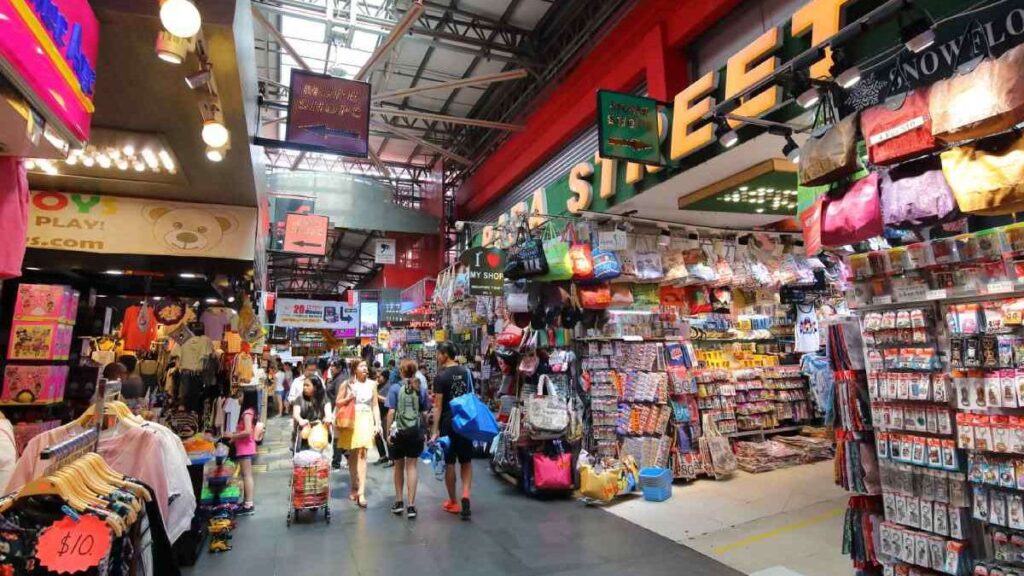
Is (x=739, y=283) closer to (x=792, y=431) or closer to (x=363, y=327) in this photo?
(x=792, y=431)

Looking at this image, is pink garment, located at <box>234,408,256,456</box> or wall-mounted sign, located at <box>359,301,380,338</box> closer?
pink garment, located at <box>234,408,256,456</box>

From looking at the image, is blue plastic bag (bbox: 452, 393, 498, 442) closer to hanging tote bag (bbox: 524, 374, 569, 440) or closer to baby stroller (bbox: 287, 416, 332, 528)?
hanging tote bag (bbox: 524, 374, 569, 440)

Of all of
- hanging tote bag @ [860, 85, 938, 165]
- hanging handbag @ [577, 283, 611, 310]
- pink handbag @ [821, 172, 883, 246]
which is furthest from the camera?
hanging handbag @ [577, 283, 611, 310]

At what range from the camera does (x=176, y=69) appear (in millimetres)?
3117

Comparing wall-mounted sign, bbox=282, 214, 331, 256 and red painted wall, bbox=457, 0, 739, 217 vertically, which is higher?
red painted wall, bbox=457, 0, 739, 217

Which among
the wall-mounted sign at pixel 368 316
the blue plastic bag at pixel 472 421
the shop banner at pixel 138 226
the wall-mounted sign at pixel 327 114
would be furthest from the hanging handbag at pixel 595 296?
the wall-mounted sign at pixel 368 316

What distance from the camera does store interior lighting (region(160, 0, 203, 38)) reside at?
2.45 m

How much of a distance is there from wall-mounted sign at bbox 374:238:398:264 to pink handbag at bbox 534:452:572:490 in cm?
1220

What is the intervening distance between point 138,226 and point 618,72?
23.9ft

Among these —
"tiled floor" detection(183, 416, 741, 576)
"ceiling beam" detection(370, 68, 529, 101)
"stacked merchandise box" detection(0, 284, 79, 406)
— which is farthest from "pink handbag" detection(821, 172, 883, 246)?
"ceiling beam" detection(370, 68, 529, 101)

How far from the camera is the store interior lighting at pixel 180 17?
2.45 metres

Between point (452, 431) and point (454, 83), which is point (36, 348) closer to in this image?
point (452, 431)

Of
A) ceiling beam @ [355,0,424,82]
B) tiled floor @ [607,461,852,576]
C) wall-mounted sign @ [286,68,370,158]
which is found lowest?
tiled floor @ [607,461,852,576]

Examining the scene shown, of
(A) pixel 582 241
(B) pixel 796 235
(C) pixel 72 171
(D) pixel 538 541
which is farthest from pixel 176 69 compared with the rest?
(B) pixel 796 235
